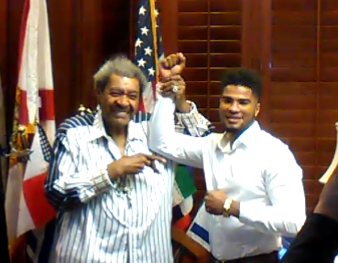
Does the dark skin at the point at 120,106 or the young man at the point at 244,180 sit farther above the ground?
the dark skin at the point at 120,106

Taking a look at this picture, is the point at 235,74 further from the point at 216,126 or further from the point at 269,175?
the point at 216,126

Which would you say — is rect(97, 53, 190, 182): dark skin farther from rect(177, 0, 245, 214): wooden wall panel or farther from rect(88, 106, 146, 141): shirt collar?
rect(177, 0, 245, 214): wooden wall panel

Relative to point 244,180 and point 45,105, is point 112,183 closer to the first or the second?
point 244,180

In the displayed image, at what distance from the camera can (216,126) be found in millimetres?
2645

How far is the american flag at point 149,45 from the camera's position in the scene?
248 centimetres

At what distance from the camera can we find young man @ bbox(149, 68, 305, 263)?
1.90 m

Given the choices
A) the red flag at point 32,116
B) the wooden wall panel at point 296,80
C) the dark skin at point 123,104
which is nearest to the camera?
the dark skin at point 123,104

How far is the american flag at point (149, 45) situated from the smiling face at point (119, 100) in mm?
406

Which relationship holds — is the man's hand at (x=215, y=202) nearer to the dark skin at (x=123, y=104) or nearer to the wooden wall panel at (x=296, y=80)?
the dark skin at (x=123, y=104)

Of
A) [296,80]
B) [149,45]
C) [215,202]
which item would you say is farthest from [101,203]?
[296,80]

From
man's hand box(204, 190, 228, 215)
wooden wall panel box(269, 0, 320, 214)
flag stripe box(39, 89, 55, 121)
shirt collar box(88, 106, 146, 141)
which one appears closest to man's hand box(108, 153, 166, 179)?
shirt collar box(88, 106, 146, 141)

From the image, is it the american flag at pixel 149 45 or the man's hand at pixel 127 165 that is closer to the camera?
the man's hand at pixel 127 165

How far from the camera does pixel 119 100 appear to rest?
6.68 ft

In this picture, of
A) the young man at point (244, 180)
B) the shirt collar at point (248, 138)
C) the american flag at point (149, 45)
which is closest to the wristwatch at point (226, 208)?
the young man at point (244, 180)
